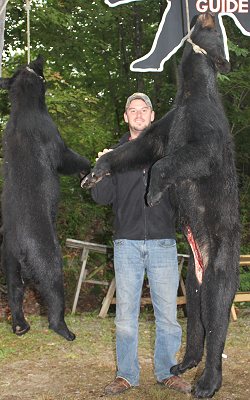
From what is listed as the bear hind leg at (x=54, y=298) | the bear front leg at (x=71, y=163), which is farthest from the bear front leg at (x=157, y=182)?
the bear hind leg at (x=54, y=298)

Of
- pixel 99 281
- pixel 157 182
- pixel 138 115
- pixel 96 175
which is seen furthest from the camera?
pixel 99 281

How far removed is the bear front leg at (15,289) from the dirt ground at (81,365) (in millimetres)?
1495

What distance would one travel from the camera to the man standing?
466 centimetres

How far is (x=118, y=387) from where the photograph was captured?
4.87m

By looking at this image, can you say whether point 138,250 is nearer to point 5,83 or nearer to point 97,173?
point 97,173

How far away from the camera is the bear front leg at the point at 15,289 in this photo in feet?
12.3

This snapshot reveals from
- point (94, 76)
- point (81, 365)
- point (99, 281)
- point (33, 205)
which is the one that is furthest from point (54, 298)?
point (94, 76)

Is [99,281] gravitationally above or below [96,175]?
below

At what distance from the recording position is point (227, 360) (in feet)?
21.6

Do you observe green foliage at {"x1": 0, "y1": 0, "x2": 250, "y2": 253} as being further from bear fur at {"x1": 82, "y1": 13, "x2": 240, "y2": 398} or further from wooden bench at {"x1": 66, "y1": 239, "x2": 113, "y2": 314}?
bear fur at {"x1": 82, "y1": 13, "x2": 240, "y2": 398}

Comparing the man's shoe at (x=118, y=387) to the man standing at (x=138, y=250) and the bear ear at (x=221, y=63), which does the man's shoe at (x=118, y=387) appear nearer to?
the man standing at (x=138, y=250)

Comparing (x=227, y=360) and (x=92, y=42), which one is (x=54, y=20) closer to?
(x=92, y=42)

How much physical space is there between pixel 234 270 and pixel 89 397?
2.21m

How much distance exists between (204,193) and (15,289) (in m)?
1.33
